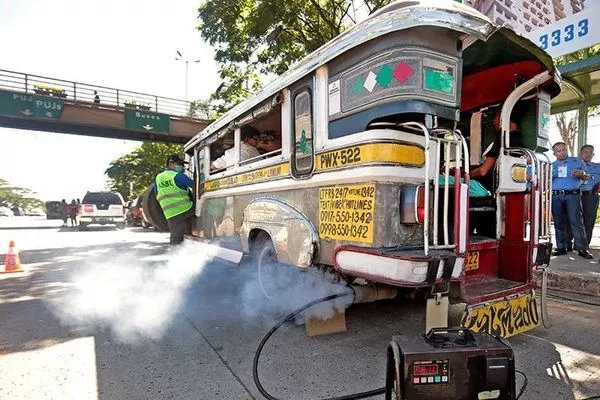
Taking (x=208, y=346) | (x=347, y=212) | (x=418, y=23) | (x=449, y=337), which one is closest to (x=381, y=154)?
(x=347, y=212)

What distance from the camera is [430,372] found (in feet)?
5.90

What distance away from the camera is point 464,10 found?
8.96 feet

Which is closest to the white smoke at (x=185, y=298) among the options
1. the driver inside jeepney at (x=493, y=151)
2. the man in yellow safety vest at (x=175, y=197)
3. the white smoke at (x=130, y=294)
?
the white smoke at (x=130, y=294)

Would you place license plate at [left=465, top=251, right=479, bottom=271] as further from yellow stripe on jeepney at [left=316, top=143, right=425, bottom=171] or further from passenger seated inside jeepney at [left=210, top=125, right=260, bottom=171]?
passenger seated inside jeepney at [left=210, top=125, right=260, bottom=171]

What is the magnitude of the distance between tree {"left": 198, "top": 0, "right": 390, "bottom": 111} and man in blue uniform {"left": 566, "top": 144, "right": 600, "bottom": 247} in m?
7.19

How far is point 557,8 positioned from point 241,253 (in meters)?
9.44

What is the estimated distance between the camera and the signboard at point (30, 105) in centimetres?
1682

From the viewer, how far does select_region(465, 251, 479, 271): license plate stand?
3.34 meters

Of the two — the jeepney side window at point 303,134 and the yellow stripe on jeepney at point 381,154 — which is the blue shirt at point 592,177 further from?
the jeepney side window at point 303,134

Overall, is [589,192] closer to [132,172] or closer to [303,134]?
[303,134]

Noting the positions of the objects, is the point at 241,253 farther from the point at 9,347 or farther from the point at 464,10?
the point at 464,10

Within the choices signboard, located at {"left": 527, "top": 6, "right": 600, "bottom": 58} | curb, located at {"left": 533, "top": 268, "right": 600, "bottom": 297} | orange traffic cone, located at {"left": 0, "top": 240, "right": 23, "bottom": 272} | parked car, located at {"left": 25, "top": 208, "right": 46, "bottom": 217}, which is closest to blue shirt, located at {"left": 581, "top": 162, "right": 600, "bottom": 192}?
curb, located at {"left": 533, "top": 268, "right": 600, "bottom": 297}

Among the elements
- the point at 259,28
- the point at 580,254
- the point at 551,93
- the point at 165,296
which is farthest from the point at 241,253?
the point at 259,28

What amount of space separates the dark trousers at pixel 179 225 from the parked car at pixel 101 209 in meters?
13.4
